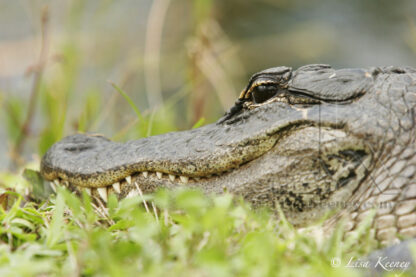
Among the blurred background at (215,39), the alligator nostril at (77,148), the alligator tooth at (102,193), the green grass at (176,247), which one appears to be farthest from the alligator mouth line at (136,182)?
the blurred background at (215,39)

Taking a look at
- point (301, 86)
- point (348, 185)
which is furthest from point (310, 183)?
point (301, 86)

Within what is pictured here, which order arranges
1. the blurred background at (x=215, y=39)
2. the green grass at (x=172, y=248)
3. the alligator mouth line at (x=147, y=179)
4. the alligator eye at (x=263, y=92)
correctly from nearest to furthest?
the green grass at (x=172, y=248)
the alligator mouth line at (x=147, y=179)
the alligator eye at (x=263, y=92)
the blurred background at (x=215, y=39)

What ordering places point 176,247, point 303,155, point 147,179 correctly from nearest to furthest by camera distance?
1. point 176,247
2. point 303,155
3. point 147,179

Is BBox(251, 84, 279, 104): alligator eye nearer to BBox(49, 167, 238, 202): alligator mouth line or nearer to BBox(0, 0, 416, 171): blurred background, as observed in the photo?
BBox(49, 167, 238, 202): alligator mouth line

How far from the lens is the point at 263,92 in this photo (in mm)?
2193

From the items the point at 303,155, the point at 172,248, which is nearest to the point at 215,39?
the point at 303,155

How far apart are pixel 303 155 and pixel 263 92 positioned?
1.34 ft

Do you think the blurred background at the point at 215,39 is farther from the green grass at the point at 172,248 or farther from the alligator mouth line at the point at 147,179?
the green grass at the point at 172,248

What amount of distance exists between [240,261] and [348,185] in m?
0.75

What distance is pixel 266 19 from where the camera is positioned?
1055 centimetres

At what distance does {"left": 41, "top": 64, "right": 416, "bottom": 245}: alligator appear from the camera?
1844 mm

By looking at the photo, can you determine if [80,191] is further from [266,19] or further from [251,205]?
[266,19]

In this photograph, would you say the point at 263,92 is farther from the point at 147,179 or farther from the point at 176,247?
the point at 176,247

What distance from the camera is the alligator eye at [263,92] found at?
7.15 ft
